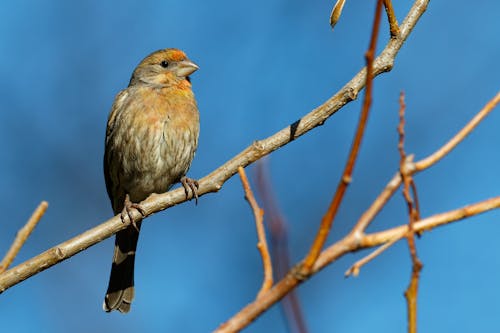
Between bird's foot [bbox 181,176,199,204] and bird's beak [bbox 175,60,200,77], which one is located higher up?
bird's beak [bbox 175,60,200,77]

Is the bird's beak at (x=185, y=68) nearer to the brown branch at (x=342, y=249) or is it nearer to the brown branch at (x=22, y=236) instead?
the brown branch at (x=22, y=236)

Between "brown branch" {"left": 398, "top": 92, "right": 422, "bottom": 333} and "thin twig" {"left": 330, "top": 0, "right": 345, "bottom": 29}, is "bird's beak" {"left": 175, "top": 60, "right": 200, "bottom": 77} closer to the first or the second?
"thin twig" {"left": 330, "top": 0, "right": 345, "bottom": 29}

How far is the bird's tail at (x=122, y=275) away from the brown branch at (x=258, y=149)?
1923mm

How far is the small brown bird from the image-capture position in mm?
5594

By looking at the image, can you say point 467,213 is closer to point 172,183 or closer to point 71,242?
point 71,242

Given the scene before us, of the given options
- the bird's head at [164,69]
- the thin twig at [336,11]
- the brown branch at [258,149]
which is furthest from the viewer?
the bird's head at [164,69]

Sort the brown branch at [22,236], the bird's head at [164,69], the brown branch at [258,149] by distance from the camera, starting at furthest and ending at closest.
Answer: the bird's head at [164,69] < the brown branch at [258,149] < the brown branch at [22,236]

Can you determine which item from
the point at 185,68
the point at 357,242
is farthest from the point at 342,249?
the point at 185,68

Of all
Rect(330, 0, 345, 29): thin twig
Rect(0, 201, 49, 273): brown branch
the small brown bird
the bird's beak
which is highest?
the bird's beak

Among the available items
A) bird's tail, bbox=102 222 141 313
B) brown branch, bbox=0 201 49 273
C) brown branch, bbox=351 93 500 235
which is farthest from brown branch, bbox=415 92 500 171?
bird's tail, bbox=102 222 141 313

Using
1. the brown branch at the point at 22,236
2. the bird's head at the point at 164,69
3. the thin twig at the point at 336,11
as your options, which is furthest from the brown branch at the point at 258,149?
the bird's head at the point at 164,69

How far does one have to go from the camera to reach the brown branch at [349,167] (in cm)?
113

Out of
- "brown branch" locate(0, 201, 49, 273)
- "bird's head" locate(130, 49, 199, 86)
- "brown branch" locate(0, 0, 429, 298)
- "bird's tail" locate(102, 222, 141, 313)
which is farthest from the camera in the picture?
"bird's head" locate(130, 49, 199, 86)

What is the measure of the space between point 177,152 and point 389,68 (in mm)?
2750
